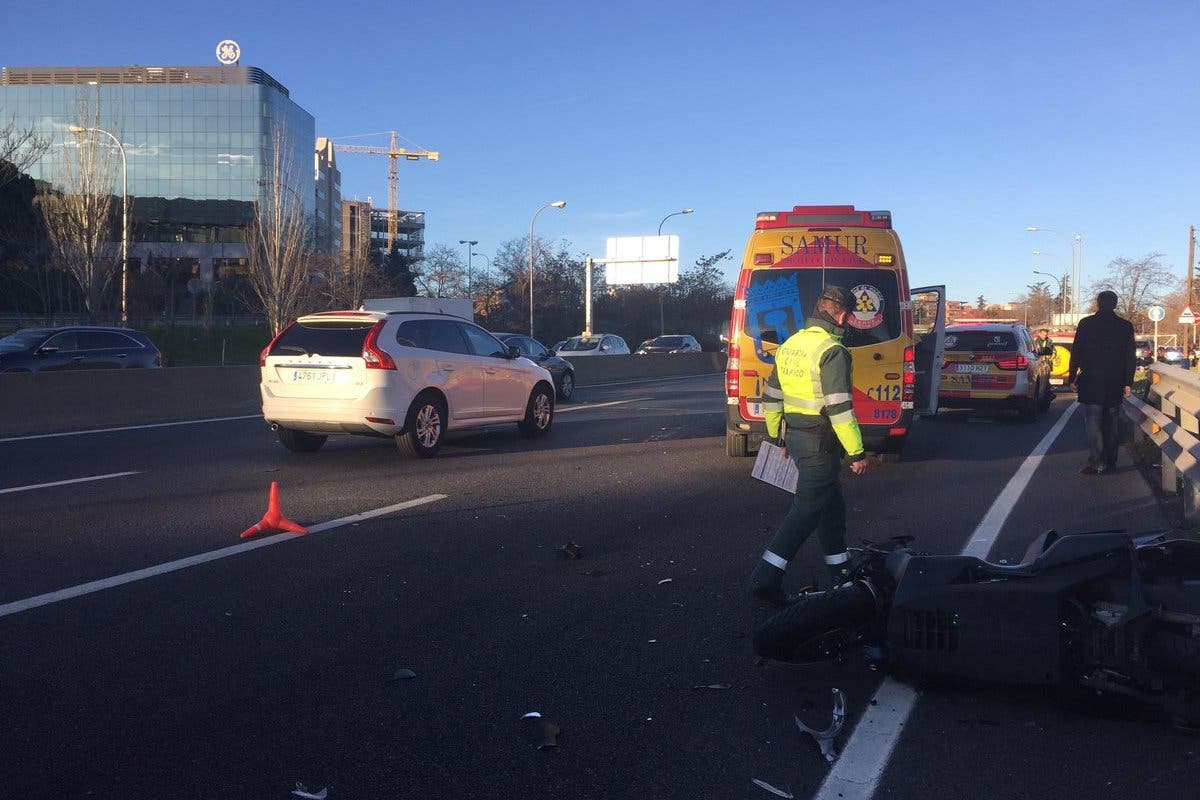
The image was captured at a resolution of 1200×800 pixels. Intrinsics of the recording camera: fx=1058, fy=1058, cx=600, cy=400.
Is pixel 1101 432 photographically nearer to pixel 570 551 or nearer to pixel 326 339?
pixel 570 551

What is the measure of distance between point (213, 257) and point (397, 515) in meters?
78.4

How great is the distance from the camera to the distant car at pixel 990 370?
17.6m

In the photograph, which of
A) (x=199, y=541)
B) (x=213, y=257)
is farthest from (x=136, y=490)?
(x=213, y=257)

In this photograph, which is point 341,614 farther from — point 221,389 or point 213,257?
point 213,257

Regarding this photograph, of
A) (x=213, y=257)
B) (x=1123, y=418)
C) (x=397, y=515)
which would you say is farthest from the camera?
(x=213, y=257)

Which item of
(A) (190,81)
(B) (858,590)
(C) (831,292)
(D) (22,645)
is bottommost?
(D) (22,645)

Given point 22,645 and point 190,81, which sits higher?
point 190,81

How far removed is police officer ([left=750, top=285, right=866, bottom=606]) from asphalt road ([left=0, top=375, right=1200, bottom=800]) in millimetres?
392

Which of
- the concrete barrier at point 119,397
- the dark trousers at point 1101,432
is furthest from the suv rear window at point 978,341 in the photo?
the concrete barrier at point 119,397

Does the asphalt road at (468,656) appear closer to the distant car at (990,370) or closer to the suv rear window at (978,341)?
the distant car at (990,370)

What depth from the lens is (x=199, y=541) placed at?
7.52 metres

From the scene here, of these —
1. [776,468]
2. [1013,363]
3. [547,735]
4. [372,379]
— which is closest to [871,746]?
[547,735]

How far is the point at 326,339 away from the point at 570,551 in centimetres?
568

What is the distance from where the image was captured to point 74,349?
2028cm
